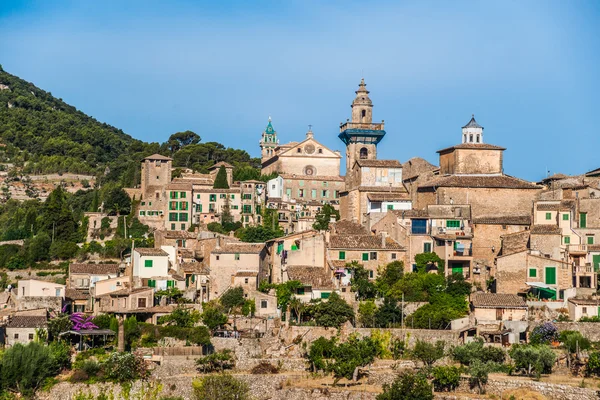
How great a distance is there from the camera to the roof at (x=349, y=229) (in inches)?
2238

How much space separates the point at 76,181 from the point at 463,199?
4818cm

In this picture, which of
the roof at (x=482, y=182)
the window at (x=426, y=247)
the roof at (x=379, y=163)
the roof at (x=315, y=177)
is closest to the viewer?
the window at (x=426, y=247)

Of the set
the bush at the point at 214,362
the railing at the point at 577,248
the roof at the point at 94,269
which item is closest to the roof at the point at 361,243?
the railing at the point at 577,248

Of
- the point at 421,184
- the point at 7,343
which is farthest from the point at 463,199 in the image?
the point at 7,343

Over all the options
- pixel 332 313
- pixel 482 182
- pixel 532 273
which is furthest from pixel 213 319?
pixel 482 182

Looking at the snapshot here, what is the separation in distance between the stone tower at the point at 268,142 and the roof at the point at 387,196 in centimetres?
3350

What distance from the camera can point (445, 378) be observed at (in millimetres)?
41594

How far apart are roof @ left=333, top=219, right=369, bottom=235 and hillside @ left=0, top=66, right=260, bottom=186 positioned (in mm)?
19447

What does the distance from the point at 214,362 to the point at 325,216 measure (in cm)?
2226

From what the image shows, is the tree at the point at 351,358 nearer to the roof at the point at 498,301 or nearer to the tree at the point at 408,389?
the tree at the point at 408,389

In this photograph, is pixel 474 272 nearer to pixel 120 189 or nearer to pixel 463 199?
pixel 463 199

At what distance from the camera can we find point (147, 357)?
44938 millimetres

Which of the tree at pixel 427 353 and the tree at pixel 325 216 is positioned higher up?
the tree at pixel 325 216

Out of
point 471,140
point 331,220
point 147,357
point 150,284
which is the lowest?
point 147,357
